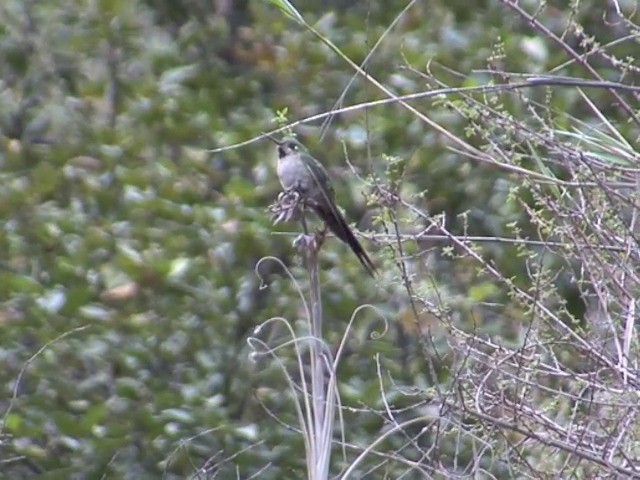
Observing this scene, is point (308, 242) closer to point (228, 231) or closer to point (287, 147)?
point (287, 147)

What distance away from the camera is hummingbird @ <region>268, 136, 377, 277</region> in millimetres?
3404

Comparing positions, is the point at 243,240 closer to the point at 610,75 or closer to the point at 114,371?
the point at 114,371

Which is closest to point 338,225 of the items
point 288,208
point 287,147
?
point 288,208

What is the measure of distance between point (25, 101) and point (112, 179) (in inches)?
25.4

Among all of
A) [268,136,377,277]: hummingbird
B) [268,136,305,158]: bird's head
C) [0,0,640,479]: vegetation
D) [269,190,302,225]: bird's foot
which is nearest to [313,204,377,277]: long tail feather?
[268,136,377,277]: hummingbird

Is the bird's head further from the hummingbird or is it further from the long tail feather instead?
the long tail feather

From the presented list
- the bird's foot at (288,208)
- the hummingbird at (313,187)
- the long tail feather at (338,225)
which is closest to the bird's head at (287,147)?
the hummingbird at (313,187)

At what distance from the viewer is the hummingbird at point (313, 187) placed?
3404 millimetres

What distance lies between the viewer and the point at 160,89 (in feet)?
16.5

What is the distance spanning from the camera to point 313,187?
141 inches

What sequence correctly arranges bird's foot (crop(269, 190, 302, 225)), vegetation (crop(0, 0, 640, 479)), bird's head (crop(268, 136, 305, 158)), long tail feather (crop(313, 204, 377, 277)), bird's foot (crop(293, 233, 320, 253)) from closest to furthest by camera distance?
bird's foot (crop(293, 233, 320, 253)) → bird's foot (crop(269, 190, 302, 225)) → long tail feather (crop(313, 204, 377, 277)) → bird's head (crop(268, 136, 305, 158)) → vegetation (crop(0, 0, 640, 479))

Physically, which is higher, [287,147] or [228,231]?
[287,147]

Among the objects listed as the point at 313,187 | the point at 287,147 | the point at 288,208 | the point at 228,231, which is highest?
the point at 288,208

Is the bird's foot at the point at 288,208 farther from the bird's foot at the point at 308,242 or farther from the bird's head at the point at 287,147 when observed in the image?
the bird's head at the point at 287,147
